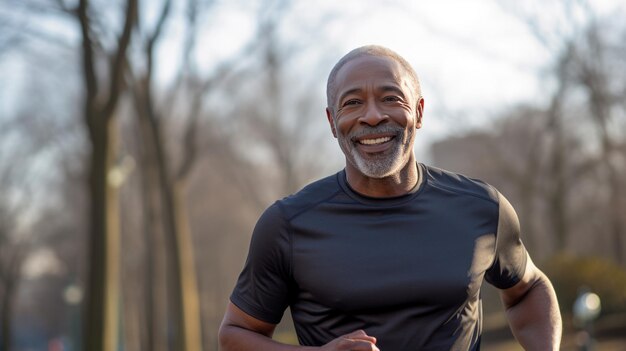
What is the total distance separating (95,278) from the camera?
1360 cm

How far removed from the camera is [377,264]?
2863 millimetres

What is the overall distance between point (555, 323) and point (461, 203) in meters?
0.54

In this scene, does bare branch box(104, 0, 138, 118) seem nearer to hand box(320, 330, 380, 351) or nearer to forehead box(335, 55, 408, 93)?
forehead box(335, 55, 408, 93)

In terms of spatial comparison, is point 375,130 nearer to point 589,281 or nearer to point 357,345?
point 357,345

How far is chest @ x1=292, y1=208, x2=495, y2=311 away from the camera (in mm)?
2834

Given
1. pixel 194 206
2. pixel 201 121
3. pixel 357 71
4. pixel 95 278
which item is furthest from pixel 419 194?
→ pixel 194 206

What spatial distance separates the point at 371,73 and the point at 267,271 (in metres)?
0.69

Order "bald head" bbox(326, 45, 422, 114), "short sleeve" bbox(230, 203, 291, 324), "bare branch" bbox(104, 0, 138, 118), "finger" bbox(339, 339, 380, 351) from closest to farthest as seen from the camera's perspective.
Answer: "finger" bbox(339, 339, 380, 351)
"short sleeve" bbox(230, 203, 291, 324)
"bald head" bbox(326, 45, 422, 114)
"bare branch" bbox(104, 0, 138, 118)

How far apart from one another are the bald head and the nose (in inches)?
6.2

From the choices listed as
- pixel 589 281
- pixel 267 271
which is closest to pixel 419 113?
pixel 267 271

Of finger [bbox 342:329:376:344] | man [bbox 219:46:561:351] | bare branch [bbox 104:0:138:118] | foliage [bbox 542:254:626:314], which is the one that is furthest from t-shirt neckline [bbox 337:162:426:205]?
foliage [bbox 542:254:626:314]

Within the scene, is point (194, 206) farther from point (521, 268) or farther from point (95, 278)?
point (521, 268)

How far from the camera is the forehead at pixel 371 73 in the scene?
2.99 m

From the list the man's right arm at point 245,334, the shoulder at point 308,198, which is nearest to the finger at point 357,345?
the man's right arm at point 245,334
